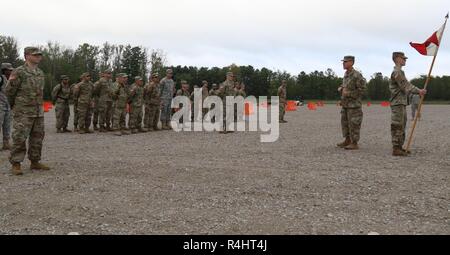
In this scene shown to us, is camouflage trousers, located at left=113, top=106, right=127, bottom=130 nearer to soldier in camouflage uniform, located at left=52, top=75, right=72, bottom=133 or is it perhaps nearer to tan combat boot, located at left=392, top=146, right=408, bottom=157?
soldier in camouflage uniform, located at left=52, top=75, right=72, bottom=133

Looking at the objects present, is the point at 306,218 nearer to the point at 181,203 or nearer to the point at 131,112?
the point at 181,203

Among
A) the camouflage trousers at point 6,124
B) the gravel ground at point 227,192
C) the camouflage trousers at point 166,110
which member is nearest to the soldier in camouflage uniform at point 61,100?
the camouflage trousers at point 166,110

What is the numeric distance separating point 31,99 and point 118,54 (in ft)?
269

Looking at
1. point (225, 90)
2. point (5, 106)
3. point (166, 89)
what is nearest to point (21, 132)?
point (5, 106)

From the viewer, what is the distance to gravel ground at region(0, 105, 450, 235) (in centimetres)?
518

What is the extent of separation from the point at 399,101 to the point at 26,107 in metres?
7.74

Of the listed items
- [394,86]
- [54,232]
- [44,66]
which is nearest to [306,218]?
[54,232]

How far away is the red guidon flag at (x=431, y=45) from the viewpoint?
1060 cm

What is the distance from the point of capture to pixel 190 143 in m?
12.9

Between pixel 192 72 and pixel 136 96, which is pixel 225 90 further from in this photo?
pixel 192 72

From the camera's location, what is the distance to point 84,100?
15.7 m

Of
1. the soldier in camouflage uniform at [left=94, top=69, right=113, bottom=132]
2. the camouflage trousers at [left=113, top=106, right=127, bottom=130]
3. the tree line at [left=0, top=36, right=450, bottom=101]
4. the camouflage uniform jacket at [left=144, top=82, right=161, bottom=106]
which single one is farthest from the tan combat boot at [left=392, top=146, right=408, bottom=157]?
the tree line at [left=0, top=36, right=450, bottom=101]

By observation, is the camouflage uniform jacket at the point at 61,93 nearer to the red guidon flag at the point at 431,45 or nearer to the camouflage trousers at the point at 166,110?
the camouflage trousers at the point at 166,110
